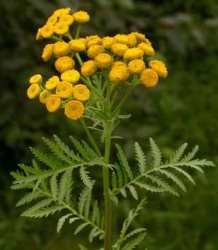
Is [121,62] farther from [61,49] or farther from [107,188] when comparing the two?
[107,188]

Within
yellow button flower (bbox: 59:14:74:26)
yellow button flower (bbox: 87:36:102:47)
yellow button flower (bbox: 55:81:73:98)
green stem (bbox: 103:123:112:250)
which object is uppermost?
yellow button flower (bbox: 59:14:74:26)

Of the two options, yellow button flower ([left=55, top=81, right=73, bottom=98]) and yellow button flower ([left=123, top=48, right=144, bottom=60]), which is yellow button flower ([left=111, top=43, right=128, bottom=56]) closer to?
yellow button flower ([left=123, top=48, right=144, bottom=60])

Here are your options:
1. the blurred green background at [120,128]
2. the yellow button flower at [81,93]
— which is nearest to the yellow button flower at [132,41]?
the yellow button flower at [81,93]

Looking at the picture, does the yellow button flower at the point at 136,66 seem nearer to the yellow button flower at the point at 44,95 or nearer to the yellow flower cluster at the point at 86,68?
the yellow flower cluster at the point at 86,68

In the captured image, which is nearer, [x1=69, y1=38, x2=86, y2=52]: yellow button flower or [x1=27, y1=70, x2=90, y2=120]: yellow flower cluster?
[x1=27, y1=70, x2=90, y2=120]: yellow flower cluster

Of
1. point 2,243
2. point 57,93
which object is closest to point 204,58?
point 2,243

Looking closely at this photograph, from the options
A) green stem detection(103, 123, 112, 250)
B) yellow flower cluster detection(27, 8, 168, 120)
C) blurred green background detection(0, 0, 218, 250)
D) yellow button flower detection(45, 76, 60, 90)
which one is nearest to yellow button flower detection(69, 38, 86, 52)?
yellow flower cluster detection(27, 8, 168, 120)
